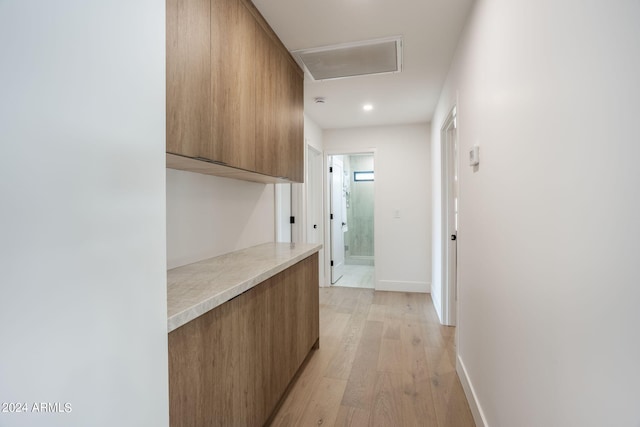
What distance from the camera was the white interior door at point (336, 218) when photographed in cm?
485

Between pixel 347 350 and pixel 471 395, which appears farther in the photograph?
pixel 347 350

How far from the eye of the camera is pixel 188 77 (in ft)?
4.10

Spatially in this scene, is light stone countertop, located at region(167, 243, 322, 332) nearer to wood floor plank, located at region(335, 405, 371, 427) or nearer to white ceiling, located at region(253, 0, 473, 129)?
wood floor plank, located at region(335, 405, 371, 427)

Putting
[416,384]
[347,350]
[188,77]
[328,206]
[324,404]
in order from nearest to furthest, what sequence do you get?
[188,77], [324,404], [416,384], [347,350], [328,206]

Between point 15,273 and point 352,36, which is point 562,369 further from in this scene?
point 352,36

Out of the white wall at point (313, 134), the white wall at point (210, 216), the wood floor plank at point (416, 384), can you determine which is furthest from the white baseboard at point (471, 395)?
the white wall at point (313, 134)

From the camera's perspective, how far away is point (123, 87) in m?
0.70

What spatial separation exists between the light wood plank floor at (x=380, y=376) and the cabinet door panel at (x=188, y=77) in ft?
5.27

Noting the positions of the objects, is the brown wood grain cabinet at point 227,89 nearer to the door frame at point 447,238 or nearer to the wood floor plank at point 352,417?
the wood floor plank at point 352,417

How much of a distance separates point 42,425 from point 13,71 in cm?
58

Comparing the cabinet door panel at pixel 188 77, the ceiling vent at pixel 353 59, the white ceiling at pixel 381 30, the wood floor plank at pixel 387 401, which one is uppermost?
the white ceiling at pixel 381 30

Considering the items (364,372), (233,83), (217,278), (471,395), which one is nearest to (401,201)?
(364,372)

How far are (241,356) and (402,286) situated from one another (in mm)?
3469

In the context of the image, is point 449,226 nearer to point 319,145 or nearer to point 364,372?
point 364,372
